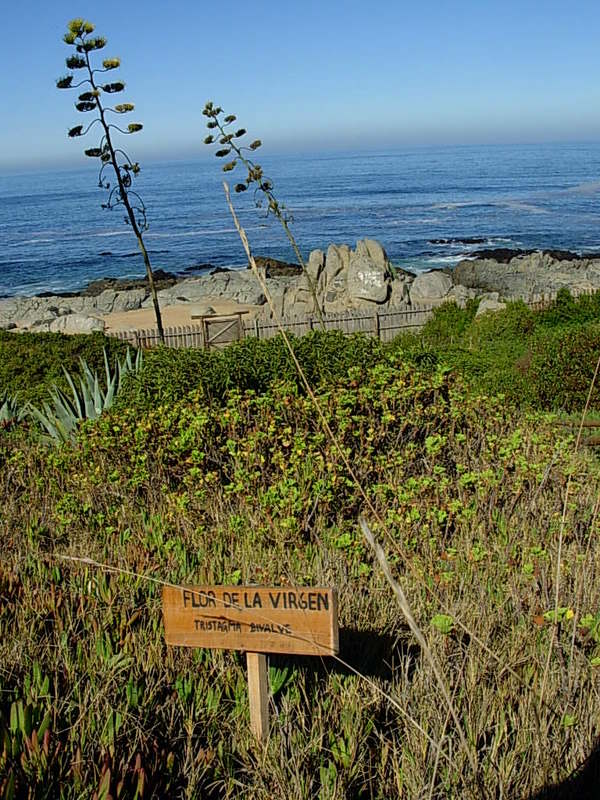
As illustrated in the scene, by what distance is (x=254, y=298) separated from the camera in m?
37.6

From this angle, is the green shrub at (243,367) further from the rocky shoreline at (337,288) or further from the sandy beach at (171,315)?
the sandy beach at (171,315)

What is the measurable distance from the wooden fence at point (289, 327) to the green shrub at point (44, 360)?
964cm

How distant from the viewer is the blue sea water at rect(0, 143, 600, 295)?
55.7 metres

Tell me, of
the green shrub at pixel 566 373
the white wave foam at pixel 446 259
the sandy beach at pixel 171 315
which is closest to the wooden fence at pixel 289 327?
the sandy beach at pixel 171 315

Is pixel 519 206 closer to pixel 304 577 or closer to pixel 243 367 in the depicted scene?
pixel 243 367

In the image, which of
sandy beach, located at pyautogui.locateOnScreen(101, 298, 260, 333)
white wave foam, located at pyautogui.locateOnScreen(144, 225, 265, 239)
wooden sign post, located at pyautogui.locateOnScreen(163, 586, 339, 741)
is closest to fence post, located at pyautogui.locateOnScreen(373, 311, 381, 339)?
Result: sandy beach, located at pyautogui.locateOnScreen(101, 298, 260, 333)

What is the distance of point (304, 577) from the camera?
14.0ft

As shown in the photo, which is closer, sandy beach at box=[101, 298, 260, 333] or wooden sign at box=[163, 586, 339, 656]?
wooden sign at box=[163, 586, 339, 656]

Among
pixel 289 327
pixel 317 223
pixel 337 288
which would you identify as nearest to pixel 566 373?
pixel 289 327

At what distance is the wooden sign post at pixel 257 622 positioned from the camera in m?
2.72

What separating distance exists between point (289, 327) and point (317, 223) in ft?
165

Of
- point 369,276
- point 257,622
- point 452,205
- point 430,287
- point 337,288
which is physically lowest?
point 430,287

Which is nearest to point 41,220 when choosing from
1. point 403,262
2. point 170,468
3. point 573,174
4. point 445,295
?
point 403,262

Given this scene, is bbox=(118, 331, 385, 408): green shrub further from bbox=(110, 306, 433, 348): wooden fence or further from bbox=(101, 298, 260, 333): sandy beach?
bbox=(101, 298, 260, 333): sandy beach
